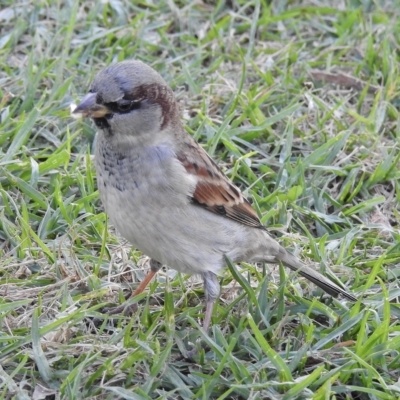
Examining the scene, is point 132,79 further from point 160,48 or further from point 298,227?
point 160,48

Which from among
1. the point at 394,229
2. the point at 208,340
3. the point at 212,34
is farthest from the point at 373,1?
the point at 208,340

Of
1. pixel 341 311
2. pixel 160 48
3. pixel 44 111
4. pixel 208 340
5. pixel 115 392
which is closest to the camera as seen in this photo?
pixel 115 392

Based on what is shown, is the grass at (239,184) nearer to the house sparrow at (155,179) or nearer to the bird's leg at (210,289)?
the bird's leg at (210,289)

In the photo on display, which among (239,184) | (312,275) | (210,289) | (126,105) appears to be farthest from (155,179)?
(239,184)

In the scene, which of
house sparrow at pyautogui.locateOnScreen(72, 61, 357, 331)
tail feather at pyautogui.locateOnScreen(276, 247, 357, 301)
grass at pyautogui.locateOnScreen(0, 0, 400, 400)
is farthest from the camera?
tail feather at pyautogui.locateOnScreen(276, 247, 357, 301)

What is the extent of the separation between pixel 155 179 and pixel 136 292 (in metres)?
0.77

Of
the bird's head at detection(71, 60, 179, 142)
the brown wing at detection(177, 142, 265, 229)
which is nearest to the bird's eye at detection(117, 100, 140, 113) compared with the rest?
the bird's head at detection(71, 60, 179, 142)

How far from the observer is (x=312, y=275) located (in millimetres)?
4699

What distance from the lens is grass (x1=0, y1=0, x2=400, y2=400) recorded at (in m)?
4.09

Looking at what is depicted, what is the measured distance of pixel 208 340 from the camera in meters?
4.17

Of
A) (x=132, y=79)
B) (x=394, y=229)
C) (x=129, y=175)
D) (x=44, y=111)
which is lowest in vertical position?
(x=394, y=229)

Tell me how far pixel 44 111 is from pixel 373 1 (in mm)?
2958

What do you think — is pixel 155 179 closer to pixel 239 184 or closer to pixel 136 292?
pixel 136 292

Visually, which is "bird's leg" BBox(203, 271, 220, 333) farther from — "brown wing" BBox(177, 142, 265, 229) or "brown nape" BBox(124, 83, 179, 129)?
"brown nape" BBox(124, 83, 179, 129)
